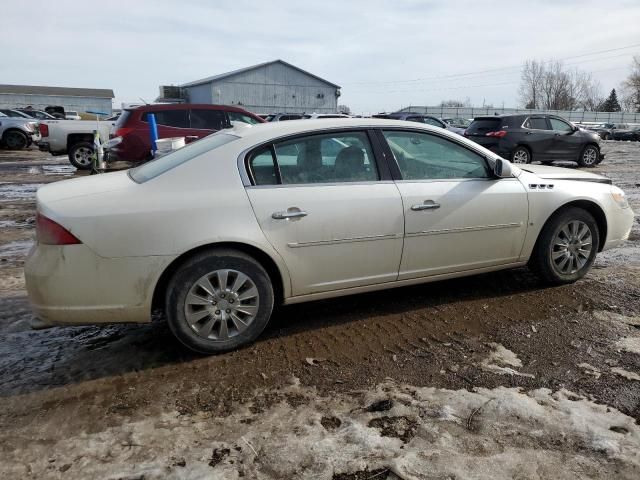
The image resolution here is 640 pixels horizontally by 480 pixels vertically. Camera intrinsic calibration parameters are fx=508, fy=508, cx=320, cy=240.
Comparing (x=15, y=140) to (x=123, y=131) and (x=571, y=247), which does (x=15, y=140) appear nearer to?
(x=123, y=131)

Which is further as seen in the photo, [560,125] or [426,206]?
[560,125]

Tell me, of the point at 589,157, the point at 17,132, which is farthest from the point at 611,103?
the point at 17,132

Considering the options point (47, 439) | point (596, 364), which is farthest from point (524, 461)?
point (47, 439)

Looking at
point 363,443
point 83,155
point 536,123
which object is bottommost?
point 363,443

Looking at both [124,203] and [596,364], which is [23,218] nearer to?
[124,203]

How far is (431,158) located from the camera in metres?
4.10

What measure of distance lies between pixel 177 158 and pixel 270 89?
173ft

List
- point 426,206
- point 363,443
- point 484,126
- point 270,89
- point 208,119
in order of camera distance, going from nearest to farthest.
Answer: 1. point 363,443
2. point 426,206
3. point 208,119
4. point 484,126
5. point 270,89

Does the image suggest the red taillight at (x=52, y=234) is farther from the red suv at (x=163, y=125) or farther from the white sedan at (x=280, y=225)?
the red suv at (x=163, y=125)

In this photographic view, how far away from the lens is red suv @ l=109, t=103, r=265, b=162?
11273 millimetres

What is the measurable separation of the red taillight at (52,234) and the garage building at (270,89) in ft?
169

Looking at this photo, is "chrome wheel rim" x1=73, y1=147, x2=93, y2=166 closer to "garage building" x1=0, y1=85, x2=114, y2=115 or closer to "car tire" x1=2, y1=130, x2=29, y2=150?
"car tire" x1=2, y1=130, x2=29, y2=150

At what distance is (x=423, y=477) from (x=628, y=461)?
98cm

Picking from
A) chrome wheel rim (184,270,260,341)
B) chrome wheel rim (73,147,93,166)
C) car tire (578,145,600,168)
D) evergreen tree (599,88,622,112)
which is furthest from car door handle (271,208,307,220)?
evergreen tree (599,88,622,112)
